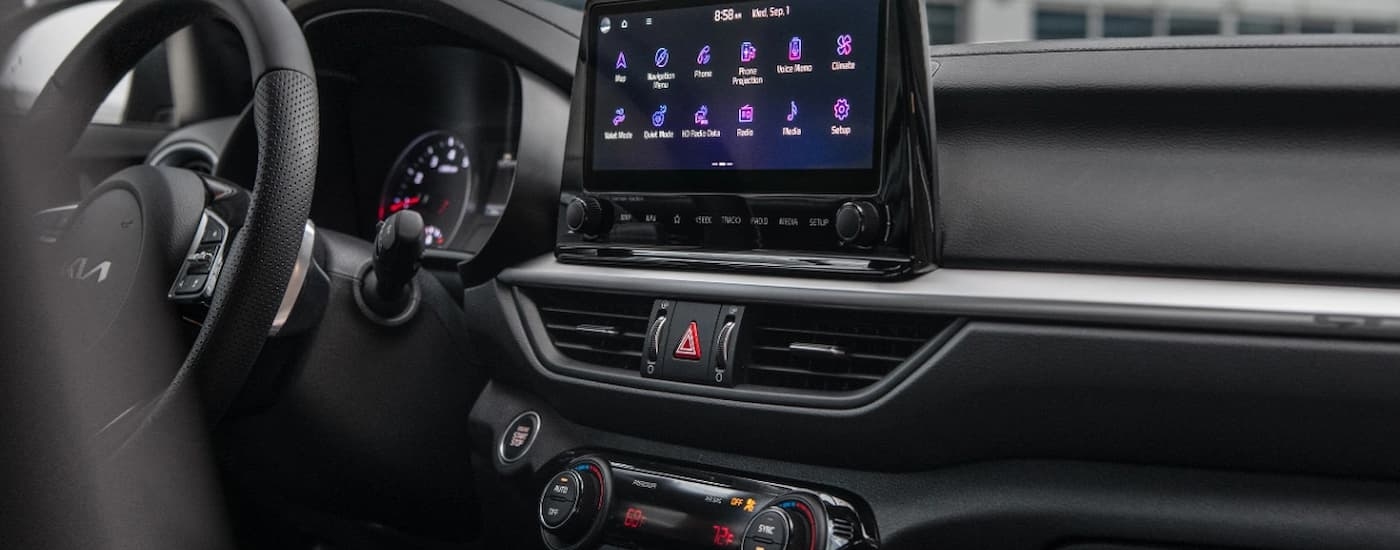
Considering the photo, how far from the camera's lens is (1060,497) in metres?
1.30

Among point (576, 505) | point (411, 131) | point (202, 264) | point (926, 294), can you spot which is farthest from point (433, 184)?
point (926, 294)

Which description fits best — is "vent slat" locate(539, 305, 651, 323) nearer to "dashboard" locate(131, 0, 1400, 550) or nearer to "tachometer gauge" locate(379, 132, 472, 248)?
"dashboard" locate(131, 0, 1400, 550)

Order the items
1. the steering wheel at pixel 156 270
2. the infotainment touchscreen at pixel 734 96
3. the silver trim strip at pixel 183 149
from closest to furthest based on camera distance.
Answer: the steering wheel at pixel 156 270, the infotainment touchscreen at pixel 734 96, the silver trim strip at pixel 183 149

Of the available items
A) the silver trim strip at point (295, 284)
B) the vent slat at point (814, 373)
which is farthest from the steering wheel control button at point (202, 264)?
the vent slat at point (814, 373)

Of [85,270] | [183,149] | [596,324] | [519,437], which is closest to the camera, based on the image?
[85,270]

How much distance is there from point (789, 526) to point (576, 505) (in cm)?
29

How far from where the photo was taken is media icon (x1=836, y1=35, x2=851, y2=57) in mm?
1373

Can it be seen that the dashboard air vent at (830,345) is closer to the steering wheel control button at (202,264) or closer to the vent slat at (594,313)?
the vent slat at (594,313)

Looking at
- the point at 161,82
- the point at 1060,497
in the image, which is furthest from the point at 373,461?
the point at 161,82

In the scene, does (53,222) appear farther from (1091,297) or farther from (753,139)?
→ (1091,297)

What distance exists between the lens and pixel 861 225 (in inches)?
53.5

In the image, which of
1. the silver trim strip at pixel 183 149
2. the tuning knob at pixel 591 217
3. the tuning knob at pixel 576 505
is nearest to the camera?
the tuning knob at pixel 576 505

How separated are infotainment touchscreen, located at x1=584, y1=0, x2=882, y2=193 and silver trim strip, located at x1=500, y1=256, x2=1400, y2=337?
4.8 inches

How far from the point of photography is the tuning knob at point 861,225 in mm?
1359
